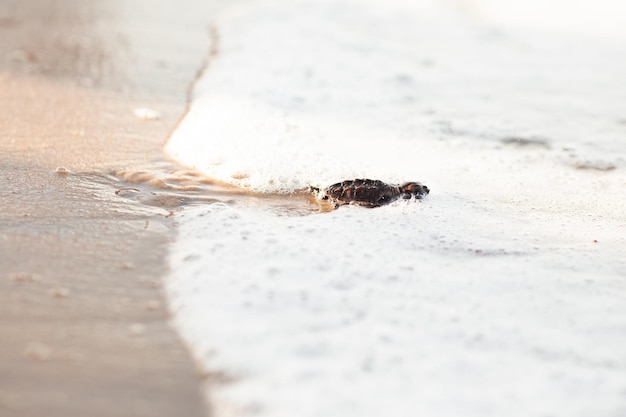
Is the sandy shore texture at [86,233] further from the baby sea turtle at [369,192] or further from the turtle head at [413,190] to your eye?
the turtle head at [413,190]

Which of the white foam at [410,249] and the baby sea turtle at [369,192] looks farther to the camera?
the baby sea turtle at [369,192]

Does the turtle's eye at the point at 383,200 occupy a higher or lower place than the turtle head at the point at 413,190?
lower

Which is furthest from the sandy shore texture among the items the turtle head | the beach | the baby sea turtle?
the turtle head

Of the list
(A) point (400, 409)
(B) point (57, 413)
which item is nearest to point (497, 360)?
(A) point (400, 409)

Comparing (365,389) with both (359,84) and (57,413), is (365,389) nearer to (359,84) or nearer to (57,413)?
(57,413)

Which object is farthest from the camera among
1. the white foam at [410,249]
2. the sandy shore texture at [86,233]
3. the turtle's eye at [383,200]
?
the turtle's eye at [383,200]

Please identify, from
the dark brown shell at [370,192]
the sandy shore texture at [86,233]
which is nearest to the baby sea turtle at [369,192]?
the dark brown shell at [370,192]

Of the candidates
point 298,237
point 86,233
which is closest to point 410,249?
point 298,237
